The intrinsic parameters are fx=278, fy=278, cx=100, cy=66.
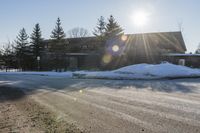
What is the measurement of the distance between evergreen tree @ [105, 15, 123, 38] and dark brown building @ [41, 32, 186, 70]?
8.18 ft

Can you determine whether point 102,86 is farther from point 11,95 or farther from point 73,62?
point 73,62

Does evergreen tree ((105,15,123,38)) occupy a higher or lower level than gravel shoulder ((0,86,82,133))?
higher

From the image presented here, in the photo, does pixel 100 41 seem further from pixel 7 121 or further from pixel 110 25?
pixel 7 121

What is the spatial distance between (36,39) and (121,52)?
69.1 feet

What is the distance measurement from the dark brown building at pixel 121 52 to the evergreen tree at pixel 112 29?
2.49 metres

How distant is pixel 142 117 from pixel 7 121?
11.8ft

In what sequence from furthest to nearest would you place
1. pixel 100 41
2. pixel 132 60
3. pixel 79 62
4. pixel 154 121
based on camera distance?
pixel 100 41, pixel 79 62, pixel 132 60, pixel 154 121

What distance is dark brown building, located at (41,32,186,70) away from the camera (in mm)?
38312

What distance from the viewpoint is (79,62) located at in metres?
49.2

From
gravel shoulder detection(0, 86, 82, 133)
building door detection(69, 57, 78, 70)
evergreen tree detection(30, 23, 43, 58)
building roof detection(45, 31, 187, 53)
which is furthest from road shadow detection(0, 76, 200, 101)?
evergreen tree detection(30, 23, 43, 58)

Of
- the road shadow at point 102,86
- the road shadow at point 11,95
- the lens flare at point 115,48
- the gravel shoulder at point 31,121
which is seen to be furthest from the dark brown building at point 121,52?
the gravel shoulder at point 31,121

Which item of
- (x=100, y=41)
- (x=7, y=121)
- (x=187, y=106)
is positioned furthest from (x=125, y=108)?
(x=100, y=41)

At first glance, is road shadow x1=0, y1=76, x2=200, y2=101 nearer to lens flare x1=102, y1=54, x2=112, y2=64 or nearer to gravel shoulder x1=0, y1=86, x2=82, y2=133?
gravel shoulder x1=0, y1=86, x2=82, y2=133

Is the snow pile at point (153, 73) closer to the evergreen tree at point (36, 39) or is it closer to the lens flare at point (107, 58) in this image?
the lens flare at point (107, 58)
